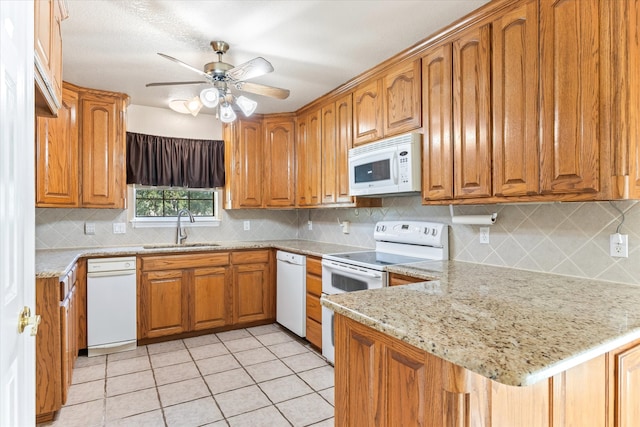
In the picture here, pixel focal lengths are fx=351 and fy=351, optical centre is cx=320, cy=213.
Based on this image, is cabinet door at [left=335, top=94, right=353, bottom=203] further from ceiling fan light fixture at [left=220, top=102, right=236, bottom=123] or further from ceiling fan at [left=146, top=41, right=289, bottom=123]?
ceiling fan light fixture at [left=220, top=102, right=236, bottom=123]

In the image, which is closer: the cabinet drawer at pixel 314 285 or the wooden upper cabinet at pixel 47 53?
the wooden upper cabinet at pixel 47 53

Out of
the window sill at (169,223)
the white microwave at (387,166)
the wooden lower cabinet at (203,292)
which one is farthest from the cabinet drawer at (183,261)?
the white microwave at (387,166)

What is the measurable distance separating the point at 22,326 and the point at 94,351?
2.60 meters

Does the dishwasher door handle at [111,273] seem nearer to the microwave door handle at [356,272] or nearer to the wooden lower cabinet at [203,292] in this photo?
the wooden lower cabinet at [203,292]

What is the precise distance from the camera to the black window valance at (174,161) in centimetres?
371

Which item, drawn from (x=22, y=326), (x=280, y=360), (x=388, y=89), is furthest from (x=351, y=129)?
(x=22, y=326)

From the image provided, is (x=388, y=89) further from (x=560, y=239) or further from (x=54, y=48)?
(x=54, y=48)

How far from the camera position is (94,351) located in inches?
122

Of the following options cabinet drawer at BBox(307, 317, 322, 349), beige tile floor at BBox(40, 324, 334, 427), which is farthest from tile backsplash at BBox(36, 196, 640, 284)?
beige tile floor at BBox(40, 324, 334, 427)

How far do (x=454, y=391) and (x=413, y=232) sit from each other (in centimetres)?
196

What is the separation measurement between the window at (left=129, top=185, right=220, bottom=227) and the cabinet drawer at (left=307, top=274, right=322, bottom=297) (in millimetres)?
1556

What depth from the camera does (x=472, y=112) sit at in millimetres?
2084

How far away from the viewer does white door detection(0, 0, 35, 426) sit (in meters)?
0.83

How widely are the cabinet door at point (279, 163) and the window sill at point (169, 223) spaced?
0.72 m
